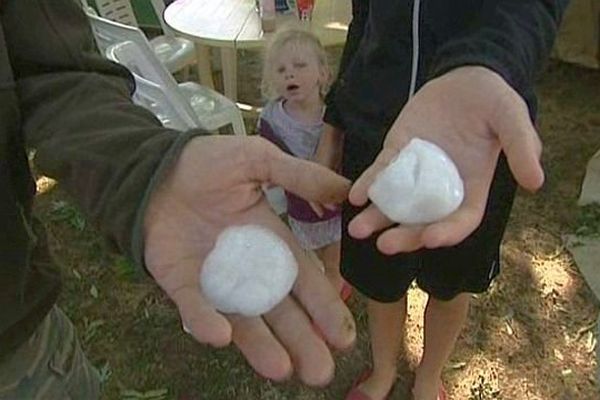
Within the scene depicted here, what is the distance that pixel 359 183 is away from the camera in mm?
958

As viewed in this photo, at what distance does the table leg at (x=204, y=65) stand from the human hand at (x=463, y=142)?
2068mm

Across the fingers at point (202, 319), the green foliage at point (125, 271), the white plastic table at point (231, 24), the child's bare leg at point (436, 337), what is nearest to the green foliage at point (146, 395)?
the green foliage at point (125, 271)

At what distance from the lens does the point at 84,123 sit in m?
0.89

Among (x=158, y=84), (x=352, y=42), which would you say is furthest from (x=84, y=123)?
(x=158, y=84)

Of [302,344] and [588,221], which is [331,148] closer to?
[302,344]

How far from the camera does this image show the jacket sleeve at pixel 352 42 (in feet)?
4.99

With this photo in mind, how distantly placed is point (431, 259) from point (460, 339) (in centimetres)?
67

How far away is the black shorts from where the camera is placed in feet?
4.91

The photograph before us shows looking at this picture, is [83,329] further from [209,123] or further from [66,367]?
[66,367]

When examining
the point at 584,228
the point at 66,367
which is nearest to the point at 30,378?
the point at 66,367

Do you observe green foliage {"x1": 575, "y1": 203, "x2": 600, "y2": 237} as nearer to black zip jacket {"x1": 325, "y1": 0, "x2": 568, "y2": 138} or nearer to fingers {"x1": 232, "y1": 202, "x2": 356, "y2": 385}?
black zip jacket {"x1": 325, "y1": 0, "x2": 568, "y2": 138}

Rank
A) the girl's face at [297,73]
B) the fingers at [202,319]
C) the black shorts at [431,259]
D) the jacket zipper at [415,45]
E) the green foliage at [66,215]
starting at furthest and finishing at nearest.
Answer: the green foliage at [66,215]
the girl's face at [297,73]
the black shorts at [431,259]
the jacket zipper at [415,45]
the fingers at [202,319]

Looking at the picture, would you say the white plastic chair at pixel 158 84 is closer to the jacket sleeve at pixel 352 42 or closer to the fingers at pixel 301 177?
the jacket sleeve at pixel 352 42

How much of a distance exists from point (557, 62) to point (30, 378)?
282cm
